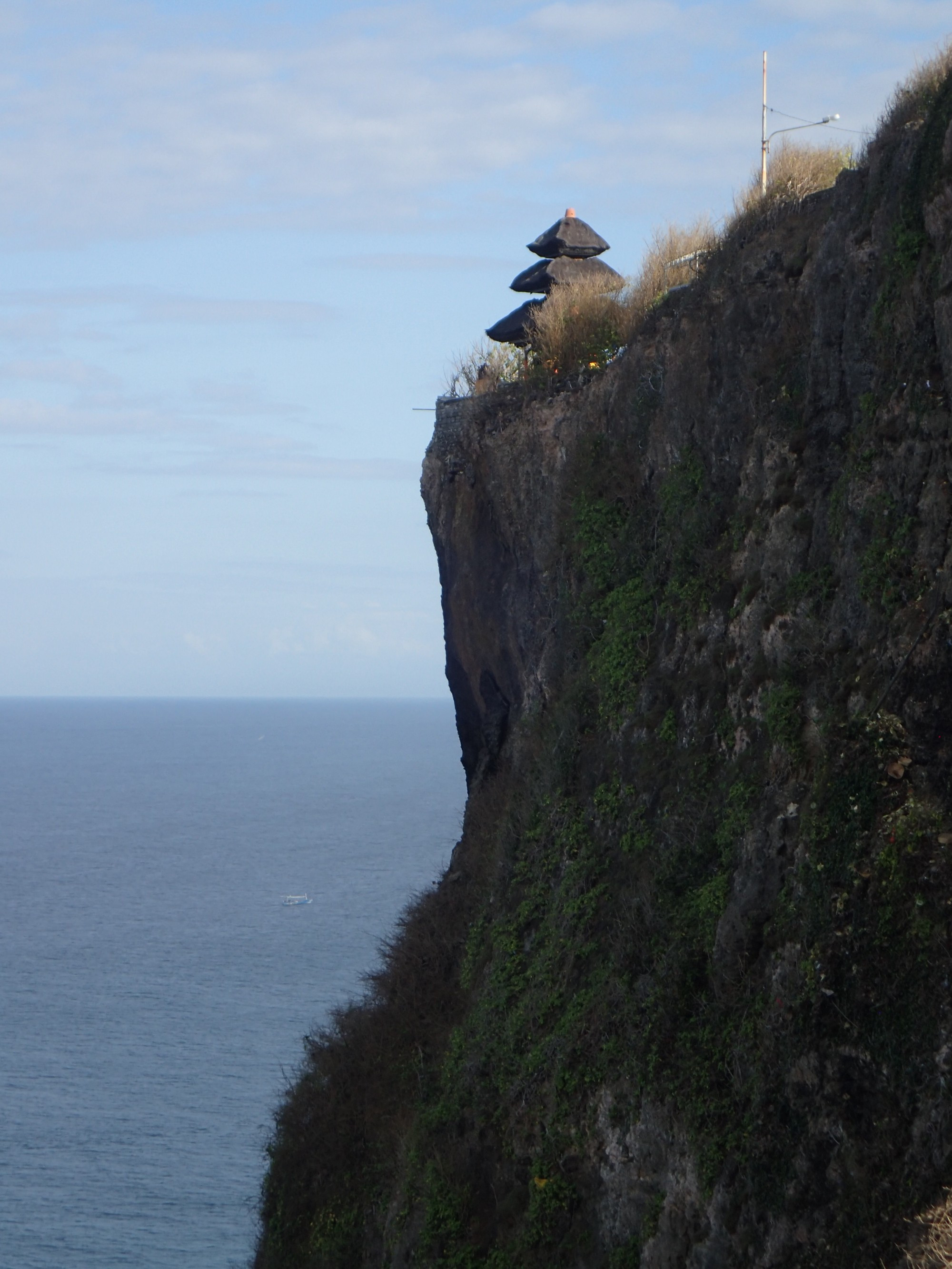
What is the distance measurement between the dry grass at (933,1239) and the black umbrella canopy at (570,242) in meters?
21.3

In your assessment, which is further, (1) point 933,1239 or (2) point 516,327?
(2) point 516,327

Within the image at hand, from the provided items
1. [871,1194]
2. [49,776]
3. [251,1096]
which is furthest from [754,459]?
[49,776]

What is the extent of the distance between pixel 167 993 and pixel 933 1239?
63764 millimetres

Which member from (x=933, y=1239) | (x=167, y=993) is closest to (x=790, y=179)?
(x=933, y=1239)

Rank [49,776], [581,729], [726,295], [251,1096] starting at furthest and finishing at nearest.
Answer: [49,776], [251,1096], [581,729], [726,295]

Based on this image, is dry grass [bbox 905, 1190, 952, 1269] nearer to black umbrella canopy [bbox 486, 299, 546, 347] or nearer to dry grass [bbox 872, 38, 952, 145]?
dry grass [bbox 872, 38, 952, 145]

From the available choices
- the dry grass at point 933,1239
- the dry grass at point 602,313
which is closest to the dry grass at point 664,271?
the dry grass at point 602,313

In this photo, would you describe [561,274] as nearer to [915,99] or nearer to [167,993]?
[915,99]

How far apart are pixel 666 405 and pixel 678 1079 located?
9758 mm

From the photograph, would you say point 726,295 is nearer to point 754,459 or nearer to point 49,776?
point 754,459

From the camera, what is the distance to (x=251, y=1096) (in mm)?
52188

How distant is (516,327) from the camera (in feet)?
85.4

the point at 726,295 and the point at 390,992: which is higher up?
the point at 726,295

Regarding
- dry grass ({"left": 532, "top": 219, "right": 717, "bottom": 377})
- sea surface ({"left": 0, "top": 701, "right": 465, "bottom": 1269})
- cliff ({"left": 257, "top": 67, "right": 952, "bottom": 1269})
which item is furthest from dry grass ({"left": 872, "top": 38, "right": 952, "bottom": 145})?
sea surface ({"left": 0, "top": 701, "right": 465, "bottom": 1269})
